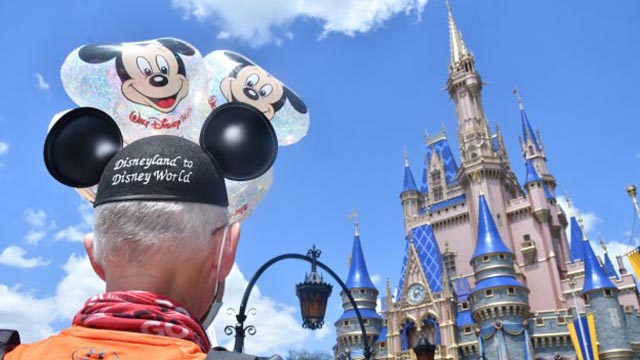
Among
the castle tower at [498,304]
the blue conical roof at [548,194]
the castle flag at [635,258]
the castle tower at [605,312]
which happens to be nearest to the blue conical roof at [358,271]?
the castle tower at [498,304]

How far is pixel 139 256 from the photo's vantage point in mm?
1746

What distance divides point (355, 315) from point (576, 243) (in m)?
18.8

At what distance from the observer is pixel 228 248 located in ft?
6.33

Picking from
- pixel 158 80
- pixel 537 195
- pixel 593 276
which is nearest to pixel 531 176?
pixel 537 195

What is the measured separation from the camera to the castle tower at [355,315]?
35562 mm

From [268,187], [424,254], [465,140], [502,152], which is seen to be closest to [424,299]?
[424,254]

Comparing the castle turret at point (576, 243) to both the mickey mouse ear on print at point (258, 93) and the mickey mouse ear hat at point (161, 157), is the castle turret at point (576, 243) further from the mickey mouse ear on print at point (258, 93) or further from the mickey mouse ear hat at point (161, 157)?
the mickey mouse ear hat at point (161, 157)

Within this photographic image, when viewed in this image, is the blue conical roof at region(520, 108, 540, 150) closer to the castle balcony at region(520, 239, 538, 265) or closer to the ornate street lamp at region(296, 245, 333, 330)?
the castle balcony at region(520, 239, 538, 265)

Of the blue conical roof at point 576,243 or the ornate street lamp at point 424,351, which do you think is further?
the blue conical roof at point 576,243

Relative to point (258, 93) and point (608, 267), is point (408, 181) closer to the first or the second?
point (608, 267)

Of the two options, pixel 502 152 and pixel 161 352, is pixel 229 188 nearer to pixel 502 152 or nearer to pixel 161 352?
pixel 161 352

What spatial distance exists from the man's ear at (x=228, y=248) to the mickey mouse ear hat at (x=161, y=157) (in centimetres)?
12

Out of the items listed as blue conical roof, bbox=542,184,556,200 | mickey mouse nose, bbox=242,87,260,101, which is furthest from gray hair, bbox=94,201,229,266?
blue conical roof, bbox=542,184,556,200

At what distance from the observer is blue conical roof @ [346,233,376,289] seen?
38094mm
